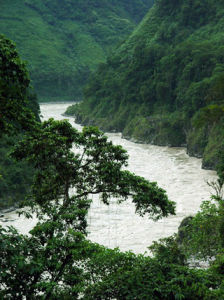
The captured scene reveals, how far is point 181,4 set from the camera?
114 meters

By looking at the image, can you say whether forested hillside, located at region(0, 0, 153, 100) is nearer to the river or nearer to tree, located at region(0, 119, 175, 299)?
the river

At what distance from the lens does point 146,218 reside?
41438mm

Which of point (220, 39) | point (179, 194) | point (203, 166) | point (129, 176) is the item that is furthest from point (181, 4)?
point (129, 176)

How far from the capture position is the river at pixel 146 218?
1447 inches

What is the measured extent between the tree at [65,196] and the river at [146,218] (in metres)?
15.7

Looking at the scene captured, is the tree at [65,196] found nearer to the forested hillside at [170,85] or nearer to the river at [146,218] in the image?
the river at [146,218]

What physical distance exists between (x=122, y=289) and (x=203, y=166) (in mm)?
48558

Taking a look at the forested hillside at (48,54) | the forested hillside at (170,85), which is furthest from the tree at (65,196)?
the forested hillside at (48,54)

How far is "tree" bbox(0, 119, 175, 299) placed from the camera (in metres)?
14.6

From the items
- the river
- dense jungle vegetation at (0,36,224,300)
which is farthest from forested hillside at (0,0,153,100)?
dense jungle vegetation at (0,36,224,300)

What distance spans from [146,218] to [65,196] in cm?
2415

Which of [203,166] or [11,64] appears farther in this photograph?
[203,166]

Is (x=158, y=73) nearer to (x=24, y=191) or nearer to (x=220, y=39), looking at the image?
(x=220, y=39)

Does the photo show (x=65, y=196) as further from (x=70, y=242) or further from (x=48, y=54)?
(x=48, y=54)
